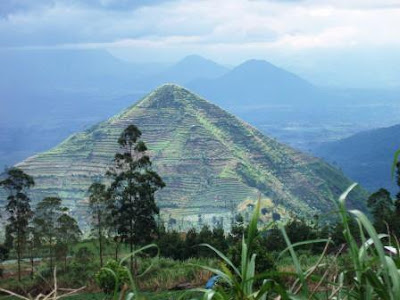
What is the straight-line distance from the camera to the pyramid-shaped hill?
116831mm

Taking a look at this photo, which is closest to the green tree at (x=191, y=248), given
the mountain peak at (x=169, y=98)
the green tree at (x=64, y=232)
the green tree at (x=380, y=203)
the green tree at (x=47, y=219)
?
the green tree at (x=64, y=232)

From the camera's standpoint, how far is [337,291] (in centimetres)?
192

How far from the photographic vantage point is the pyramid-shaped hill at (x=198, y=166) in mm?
116831

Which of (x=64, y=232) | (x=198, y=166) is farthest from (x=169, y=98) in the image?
(x=64, y=232)

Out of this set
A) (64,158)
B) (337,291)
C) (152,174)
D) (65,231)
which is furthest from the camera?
(64,158)

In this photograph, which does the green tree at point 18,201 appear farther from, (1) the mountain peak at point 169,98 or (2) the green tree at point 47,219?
(1) the mountain peak at point 169,98

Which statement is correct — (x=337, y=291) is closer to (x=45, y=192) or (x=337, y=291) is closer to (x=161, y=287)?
(x=161, y=287)

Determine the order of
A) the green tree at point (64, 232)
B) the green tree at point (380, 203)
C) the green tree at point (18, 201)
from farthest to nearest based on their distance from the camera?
the green tree at point (380, 203) < the green tree at point (64, 232) < the green tree at point (18, 201)

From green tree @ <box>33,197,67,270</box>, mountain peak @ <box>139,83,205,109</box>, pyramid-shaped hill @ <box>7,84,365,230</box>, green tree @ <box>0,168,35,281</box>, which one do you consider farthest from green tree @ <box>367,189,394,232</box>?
mountain peak @ <box>139,83,205,109</box>

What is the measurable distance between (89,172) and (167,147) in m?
21.0

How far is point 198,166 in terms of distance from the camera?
132 m

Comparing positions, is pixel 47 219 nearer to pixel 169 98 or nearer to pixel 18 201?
pixel 18 201

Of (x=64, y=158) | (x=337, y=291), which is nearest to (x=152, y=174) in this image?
(x=337, y=291)

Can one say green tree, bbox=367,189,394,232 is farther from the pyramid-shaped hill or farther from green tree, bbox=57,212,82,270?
the pyramid-shaped hill
